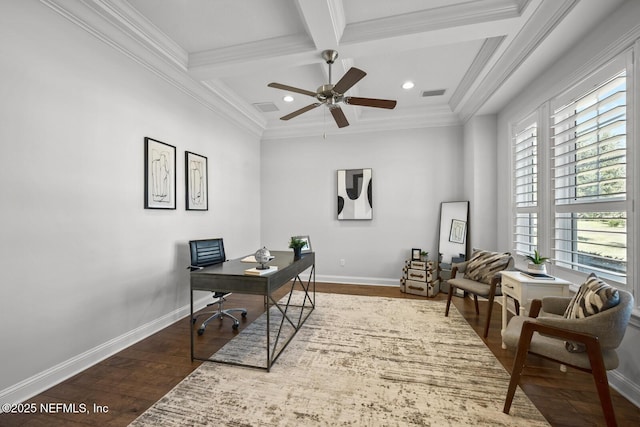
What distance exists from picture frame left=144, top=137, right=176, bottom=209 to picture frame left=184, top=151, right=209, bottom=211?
0.65 feet

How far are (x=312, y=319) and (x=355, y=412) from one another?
1.54m

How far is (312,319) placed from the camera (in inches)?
127

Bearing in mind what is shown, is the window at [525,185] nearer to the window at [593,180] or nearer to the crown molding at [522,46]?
the window at [593,180]

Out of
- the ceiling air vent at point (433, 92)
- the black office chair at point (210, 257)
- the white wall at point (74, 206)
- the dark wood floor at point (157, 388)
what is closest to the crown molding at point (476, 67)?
the ceiling air vent at point (433, 92)

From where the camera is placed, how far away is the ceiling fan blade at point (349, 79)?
2.16 meters

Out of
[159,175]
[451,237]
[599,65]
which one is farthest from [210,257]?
[599,65]

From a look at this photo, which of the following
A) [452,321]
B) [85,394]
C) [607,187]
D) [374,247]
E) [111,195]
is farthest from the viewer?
[374,247]

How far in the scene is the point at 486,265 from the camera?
3.12 meters

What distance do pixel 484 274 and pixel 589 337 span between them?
1.64m

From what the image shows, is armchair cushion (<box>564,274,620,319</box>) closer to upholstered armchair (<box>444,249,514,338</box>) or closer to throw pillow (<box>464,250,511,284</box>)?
upholstered armchair (<box>444,249,514,338</box>)

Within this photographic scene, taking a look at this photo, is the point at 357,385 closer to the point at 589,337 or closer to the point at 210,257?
the point at 589,337

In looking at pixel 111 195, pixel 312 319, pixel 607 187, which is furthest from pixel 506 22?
pixel 111 195

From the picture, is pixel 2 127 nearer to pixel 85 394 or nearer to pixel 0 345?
pixel 0 345

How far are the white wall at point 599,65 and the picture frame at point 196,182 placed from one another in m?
4.03
